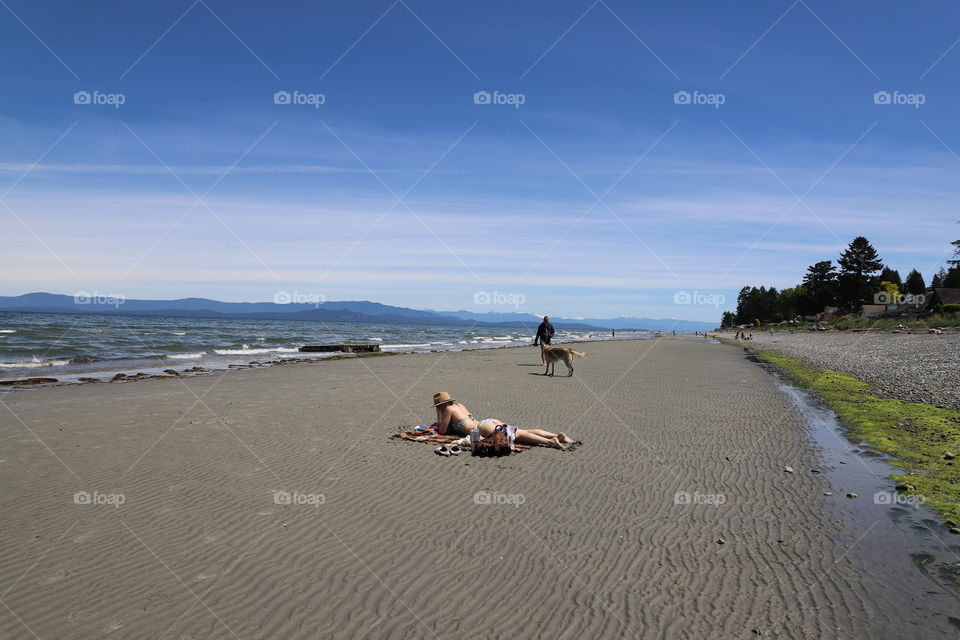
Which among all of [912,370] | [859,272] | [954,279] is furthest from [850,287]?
[912,370]

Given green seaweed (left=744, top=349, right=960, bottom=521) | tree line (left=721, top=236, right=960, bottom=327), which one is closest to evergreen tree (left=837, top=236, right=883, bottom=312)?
tree line (left=721, top=236, right=960, bottom=327)

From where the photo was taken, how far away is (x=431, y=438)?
11.4 metres

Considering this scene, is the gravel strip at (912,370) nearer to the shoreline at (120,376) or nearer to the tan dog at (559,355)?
the tan dog at (559,355)

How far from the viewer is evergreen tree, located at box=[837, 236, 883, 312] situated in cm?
10969

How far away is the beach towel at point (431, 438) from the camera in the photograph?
10.9 m

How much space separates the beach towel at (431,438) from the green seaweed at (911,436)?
613 cm

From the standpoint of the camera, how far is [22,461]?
9.70 meters

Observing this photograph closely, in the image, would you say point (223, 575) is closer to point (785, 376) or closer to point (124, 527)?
point (124, 527)

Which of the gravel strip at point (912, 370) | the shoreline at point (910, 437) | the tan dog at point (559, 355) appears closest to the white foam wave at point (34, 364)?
the tan dog at point (559, 355)

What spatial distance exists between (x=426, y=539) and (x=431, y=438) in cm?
481

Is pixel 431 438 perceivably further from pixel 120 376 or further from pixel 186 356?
pixel 186 356

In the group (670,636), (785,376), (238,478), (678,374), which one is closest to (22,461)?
(238,478)

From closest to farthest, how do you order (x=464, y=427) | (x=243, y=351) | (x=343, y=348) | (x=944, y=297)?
(x=464, y=427)
(x=243, y=351)
(x=343, y=348)
(x=944, y=297)

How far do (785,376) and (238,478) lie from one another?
26267 mm
